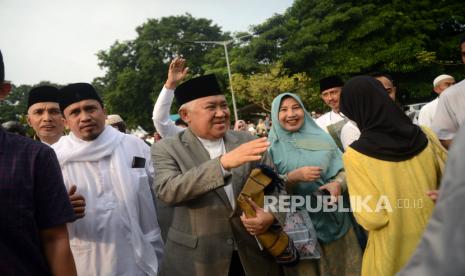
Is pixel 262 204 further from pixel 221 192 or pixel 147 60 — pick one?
pixel 147 60

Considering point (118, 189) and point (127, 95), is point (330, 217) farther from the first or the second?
point (127, 95)

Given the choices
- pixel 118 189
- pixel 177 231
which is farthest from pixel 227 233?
pixel 118 189

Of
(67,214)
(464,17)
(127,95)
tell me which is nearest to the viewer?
(67,214)

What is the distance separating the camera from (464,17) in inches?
1031

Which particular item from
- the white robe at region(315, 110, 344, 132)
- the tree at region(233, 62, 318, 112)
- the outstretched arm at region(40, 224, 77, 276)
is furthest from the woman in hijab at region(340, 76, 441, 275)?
the tree at region(233, 62, 318, 112)

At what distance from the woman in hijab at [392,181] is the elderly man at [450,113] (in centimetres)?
88

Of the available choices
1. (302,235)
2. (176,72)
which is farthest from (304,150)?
(176,72)

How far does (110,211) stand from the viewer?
8.39 feet

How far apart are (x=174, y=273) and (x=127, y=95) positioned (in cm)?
3937

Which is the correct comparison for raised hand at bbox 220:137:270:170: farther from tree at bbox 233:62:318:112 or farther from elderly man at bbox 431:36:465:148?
tree at bbox 233:62:318:112

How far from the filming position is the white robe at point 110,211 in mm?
2482

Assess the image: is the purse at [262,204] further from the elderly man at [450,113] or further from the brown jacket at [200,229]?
the elderly man at [450,113]

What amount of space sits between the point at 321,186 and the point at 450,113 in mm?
1216

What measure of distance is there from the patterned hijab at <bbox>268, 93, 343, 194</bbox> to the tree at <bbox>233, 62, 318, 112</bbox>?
2484 cm
